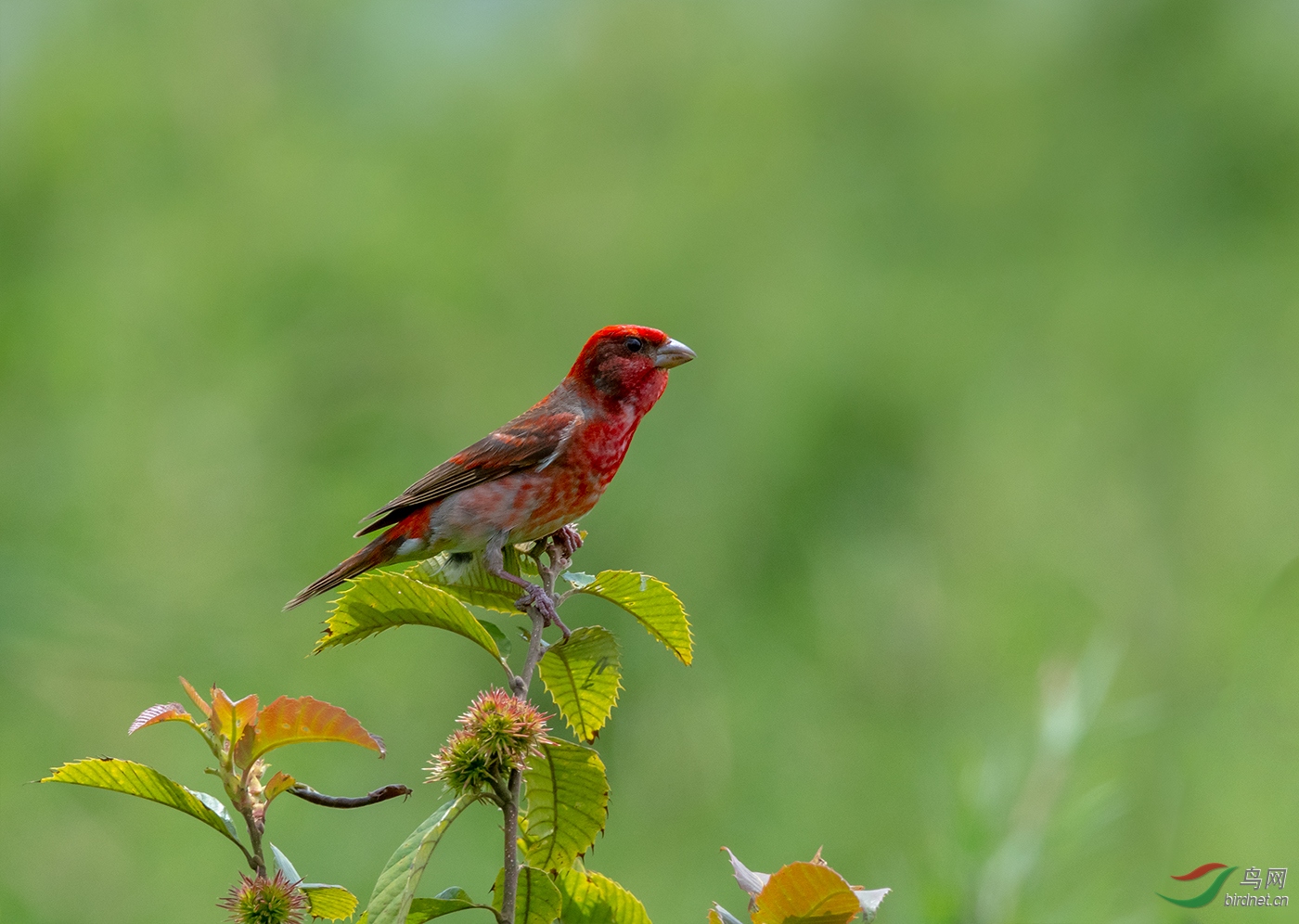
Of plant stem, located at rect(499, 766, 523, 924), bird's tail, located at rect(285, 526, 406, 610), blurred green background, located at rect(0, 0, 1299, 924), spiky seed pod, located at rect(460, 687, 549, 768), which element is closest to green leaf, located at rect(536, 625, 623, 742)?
spiky seed pod, located at rect(460, 687, 549, 768)

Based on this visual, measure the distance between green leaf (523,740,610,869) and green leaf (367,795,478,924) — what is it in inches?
6.5

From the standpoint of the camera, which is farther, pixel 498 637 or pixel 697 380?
pixel 697 380

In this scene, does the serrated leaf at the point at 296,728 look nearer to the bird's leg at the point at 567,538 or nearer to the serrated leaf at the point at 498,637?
the serrated leaf at the point at 498,637

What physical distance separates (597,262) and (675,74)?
5.29 meters

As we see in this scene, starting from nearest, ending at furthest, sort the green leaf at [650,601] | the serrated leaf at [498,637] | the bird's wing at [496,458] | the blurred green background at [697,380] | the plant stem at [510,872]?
1. the plant stem at [510,872]
2. the serrated leaf at [498,637]
3. the green leaf at [650,601]
4. the bird's wing at [496,458]
5. the blurred green background at [697,380]

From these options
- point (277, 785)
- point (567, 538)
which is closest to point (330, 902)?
point (277, 785)

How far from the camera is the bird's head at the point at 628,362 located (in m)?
4.53

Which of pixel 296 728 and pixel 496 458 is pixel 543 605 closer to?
pixel 296 728

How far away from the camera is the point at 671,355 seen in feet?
14.8

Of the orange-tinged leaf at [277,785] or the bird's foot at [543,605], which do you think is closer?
the orange-tinged leaf at [277,785]

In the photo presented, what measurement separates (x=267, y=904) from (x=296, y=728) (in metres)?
0.25

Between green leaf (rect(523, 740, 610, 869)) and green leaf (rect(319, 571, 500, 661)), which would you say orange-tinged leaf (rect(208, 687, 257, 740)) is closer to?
green leaf (rect(319, 571, 500, 661))

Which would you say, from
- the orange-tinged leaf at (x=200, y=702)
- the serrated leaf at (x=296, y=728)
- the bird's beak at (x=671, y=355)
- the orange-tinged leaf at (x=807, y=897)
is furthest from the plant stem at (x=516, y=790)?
the bird's beak at (x=671, y=355)

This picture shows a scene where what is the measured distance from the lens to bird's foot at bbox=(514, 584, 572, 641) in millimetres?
2398
